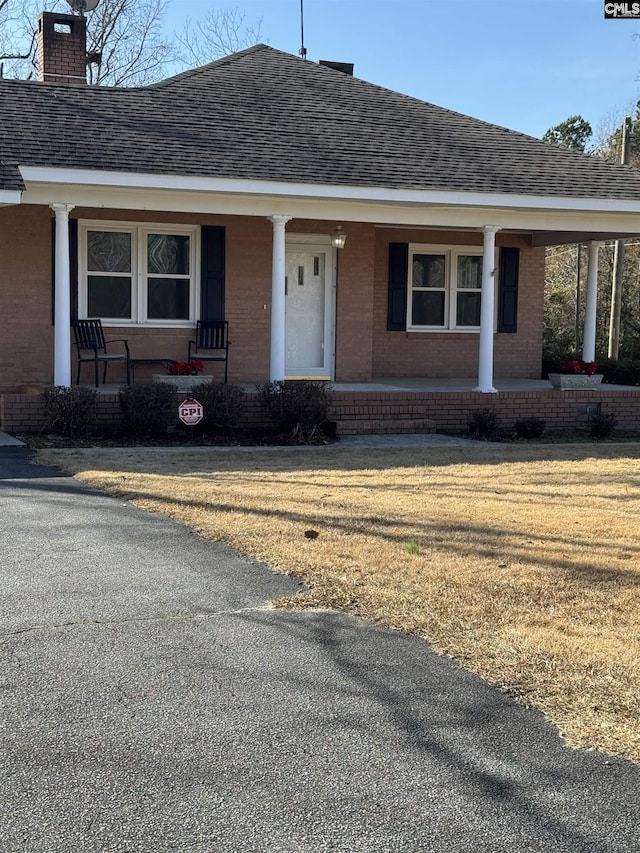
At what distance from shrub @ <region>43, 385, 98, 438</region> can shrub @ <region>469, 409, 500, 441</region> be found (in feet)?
17.1

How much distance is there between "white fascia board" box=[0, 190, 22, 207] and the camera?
11.7 meters

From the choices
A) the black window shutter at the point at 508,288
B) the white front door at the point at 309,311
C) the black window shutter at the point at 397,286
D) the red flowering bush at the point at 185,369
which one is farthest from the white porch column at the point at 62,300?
the black window shutter at the point at 508,288

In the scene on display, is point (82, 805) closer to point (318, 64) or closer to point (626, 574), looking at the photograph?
point (626, 574)

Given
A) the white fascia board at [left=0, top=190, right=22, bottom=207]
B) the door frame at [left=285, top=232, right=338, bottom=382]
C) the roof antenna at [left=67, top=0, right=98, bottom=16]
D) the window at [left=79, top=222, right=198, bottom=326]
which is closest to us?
the white fascia board at [left=0, top=190, right=22, bottom=207]

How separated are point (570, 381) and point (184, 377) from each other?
5.86 m

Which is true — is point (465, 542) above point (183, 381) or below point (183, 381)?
below

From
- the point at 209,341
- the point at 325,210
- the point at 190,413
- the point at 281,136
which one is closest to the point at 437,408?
the point at 325,210

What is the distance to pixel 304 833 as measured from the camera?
3.00 meters

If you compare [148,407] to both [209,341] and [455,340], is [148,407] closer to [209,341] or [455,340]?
[209,341]

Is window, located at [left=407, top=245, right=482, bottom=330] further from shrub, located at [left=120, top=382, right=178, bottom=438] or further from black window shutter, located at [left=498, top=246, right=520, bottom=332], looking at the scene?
shrub, located at [left=120, top=382, right=178, bottom=438]

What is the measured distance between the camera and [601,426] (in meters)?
14.1

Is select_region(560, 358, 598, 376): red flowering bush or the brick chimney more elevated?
the brick chimney

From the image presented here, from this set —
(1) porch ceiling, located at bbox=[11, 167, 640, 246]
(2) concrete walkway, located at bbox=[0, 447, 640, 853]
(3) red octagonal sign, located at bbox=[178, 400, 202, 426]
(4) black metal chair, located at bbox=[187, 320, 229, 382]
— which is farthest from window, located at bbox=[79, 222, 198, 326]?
(2) concrete walkway, located at bbox=[0, 447, 640, 853]

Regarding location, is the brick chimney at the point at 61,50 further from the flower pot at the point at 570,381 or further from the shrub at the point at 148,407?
the flower pot at the point at 570,381
